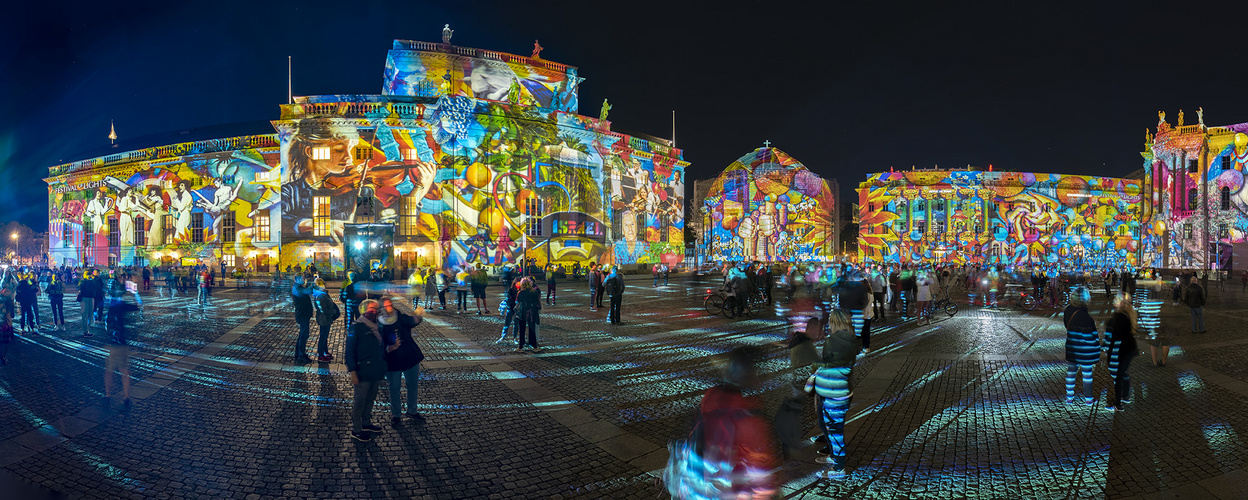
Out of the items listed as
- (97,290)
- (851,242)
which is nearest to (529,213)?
(97,290)

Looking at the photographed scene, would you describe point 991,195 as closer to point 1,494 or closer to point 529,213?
point 529,213

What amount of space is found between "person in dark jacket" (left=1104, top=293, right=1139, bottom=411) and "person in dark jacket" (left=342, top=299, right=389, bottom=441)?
888 cm

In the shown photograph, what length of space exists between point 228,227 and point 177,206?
19.9ft

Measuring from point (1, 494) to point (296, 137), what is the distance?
3773cm

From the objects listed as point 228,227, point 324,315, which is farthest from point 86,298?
point 228,227

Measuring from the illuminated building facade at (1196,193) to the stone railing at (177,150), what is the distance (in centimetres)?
7406

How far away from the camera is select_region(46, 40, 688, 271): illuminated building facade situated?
37.4m

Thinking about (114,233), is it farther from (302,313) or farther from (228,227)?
(302,313)

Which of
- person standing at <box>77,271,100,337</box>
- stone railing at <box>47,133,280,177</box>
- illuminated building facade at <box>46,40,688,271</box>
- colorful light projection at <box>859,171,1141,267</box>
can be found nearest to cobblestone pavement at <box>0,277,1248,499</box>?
person standing at <box>77,271,100,337</box>

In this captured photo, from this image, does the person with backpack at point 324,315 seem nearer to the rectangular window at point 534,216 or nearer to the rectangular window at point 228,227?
the rectangular window at point 534,216

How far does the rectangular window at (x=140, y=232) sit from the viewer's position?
149 ft

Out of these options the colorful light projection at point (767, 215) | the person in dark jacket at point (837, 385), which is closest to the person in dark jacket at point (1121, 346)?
the person in dark jacket at point (837, 385)

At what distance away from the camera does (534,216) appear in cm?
4184

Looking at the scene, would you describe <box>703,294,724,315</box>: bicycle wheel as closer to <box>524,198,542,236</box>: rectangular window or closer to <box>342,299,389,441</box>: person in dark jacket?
<box>342,299,389,441</box>: person in dark jacket
